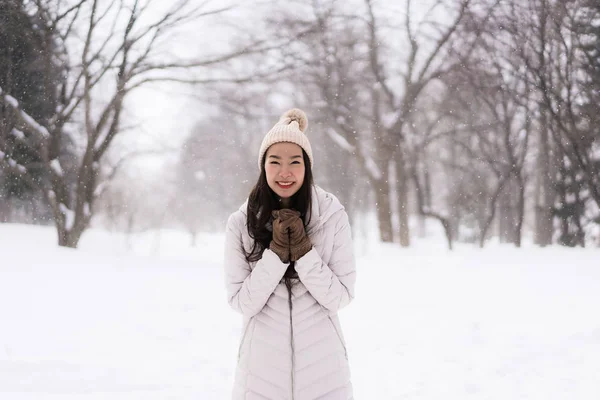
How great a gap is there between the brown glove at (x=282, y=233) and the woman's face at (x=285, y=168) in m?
0.16

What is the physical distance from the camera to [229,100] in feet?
33.9

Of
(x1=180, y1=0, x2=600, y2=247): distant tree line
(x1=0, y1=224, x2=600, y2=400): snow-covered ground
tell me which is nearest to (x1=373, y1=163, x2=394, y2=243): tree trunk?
(x1=180, y1=0, x2=600, y2=247): distant tree line

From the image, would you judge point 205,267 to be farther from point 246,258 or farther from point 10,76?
point 246,258

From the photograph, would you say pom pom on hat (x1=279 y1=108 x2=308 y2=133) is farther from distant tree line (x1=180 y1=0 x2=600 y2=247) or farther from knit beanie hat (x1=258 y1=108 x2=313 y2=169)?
distant tree line (x1=180 y1=0 x2=600 y2=247)

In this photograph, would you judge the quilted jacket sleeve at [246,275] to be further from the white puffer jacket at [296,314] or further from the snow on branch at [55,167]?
the snow on branch at [55,167]

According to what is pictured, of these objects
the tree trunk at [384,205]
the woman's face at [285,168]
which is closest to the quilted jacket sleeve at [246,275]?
the woman's face at [285,168]

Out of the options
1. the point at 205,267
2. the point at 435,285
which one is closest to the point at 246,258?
the point at 435,285

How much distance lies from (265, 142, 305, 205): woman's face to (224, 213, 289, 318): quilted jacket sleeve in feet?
0.74

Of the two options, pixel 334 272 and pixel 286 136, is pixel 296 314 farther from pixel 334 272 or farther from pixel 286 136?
pixel 286 136

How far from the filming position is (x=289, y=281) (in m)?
1.89

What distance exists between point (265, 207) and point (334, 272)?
0.40 m

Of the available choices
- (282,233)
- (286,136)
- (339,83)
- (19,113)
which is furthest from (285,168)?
(339,83)

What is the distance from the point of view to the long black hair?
192cm

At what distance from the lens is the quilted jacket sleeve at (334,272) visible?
5.84ft
